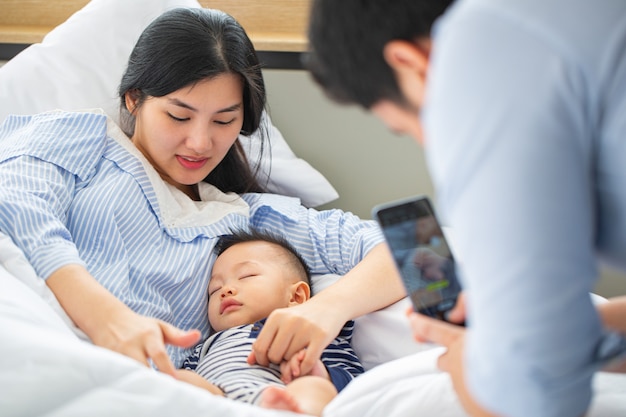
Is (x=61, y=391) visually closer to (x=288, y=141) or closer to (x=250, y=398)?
(x=250, y=398)

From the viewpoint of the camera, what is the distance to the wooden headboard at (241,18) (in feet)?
6.56

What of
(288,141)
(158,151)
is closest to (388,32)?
(158,151)

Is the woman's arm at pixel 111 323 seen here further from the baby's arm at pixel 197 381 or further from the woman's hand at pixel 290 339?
the woman's hand at pixel 290 339

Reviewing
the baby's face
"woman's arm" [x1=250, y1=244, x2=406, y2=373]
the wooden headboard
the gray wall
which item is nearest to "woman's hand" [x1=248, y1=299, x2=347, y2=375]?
"woman's arm" [x1=250, y1=244, x2=406, y2=373]

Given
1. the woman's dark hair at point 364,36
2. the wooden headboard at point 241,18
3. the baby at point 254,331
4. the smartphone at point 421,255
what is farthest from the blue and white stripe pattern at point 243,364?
Result: the wooden headboard at point 241,18

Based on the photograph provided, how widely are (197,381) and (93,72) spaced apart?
2.93 feet

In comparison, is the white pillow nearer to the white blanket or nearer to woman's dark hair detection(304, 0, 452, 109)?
the white blanket

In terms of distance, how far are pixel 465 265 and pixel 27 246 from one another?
2.61 ft

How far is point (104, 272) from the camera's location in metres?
1.27

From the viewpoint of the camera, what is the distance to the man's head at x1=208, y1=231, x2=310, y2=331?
1327mm

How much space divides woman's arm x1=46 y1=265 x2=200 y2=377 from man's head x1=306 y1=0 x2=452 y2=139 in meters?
0.47

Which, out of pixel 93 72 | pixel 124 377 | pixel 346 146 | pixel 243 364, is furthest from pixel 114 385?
pixel 346 146

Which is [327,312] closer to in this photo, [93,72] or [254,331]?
[254,331]

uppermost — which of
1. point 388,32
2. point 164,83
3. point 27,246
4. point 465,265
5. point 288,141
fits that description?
point 388,32
